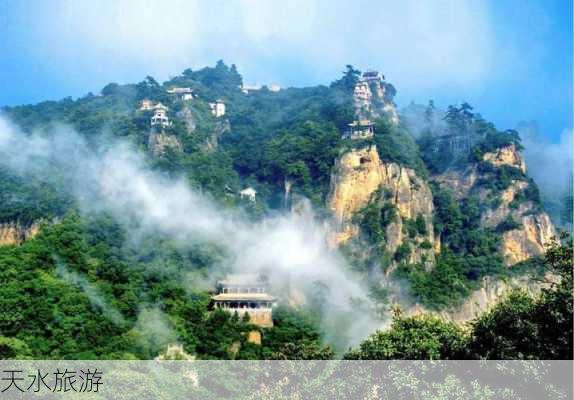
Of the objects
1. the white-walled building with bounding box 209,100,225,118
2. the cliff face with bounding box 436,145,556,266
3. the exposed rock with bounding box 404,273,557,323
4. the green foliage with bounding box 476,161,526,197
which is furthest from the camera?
the white-walled building with bounding box 209,100,225,118

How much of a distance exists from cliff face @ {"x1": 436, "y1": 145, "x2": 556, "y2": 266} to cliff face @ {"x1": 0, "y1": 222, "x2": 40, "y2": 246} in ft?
75.0

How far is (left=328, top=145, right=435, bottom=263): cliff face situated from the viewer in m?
45.2

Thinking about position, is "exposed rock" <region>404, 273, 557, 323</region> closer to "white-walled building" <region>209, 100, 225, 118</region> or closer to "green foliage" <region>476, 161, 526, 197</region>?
Answer: "green foliage" <region>476, 161, 526, 197</region>

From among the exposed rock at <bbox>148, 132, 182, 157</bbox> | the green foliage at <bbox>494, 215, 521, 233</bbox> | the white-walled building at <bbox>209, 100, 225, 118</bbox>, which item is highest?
the white-walled building at <bbox>209, 100, 225, 118</bbox>

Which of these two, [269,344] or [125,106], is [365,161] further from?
[125,106]

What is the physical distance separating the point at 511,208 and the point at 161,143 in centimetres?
1895

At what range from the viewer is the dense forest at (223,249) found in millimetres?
22016

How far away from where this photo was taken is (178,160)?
157 ft

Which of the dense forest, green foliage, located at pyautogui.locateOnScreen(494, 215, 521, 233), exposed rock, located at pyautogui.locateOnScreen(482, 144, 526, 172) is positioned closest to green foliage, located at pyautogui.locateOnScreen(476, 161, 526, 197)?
the dense forest

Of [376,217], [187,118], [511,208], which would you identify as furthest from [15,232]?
[511,208]

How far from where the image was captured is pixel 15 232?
41.4 meters

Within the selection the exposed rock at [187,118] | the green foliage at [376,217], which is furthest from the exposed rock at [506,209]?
the exposed rock at [187,118]

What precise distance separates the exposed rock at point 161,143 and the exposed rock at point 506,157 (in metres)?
16.9

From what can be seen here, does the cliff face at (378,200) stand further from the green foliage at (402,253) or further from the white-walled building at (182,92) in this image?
the white-walled building at (182,92)
